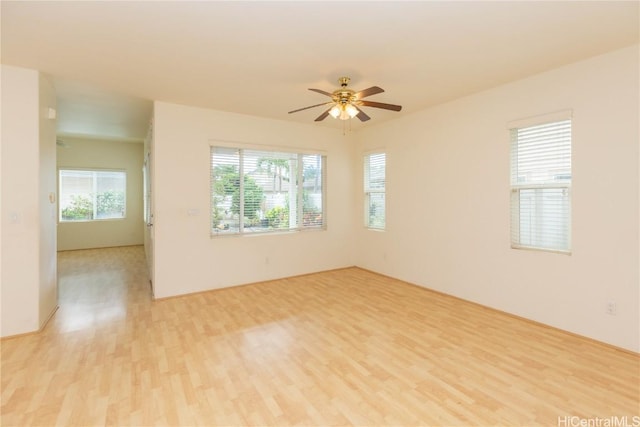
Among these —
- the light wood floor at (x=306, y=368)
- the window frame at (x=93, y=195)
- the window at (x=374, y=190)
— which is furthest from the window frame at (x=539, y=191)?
the window frame at (x=93, y=195)

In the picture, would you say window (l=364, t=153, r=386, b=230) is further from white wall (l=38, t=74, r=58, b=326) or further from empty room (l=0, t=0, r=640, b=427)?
white wall (l=38, t=74, r=58, b=326)

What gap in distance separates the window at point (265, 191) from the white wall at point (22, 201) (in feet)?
6.61

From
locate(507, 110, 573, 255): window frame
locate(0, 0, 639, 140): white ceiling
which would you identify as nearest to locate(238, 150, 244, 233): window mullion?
locate(0, 0, 639, 140): white ceiling

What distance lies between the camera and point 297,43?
2.60 m

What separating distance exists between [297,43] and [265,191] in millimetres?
2908

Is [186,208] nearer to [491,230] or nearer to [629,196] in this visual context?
[491,230]

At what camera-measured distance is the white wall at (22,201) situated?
3.03 metres

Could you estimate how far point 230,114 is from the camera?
15.5 feet

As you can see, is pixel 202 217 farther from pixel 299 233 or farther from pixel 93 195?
pixel 93 195

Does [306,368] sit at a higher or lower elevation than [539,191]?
lower

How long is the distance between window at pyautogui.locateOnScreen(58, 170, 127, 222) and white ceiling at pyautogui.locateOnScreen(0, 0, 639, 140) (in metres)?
5.03

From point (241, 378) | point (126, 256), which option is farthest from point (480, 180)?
point (126, 256)

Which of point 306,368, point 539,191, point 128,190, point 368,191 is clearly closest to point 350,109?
point 539,191

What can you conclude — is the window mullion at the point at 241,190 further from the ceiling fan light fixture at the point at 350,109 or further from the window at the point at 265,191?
the ceiling fan light fixture at the point at 350,109
